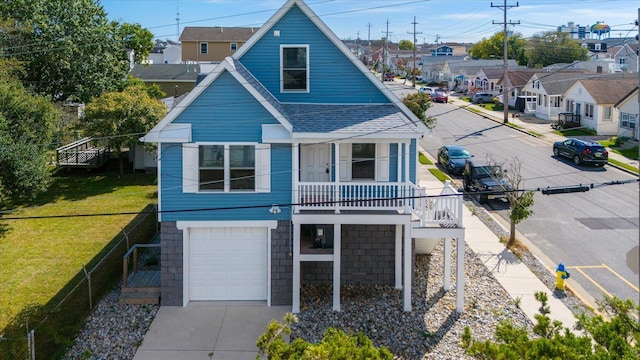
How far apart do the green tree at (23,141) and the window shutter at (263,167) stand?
1188cm

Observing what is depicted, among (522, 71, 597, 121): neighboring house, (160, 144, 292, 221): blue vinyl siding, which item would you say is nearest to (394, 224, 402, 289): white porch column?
(160, 144, 292, 221): blue vinyl siding

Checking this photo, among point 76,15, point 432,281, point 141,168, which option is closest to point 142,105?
point 141,168

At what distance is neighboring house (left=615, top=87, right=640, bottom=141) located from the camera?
4056 centimetres

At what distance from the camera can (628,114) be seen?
41.9 m

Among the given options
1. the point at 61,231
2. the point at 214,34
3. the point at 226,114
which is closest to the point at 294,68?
the point at 226,114

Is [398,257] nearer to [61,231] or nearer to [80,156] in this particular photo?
[61,231]

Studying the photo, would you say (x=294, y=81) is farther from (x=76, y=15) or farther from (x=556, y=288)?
(x=76, y=15)

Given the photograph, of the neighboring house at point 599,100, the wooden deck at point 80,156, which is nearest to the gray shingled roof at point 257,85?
the wooden deck at point 80,156

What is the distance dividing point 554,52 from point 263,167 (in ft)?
282

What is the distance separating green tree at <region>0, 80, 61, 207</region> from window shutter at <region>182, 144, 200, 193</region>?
1022 cm

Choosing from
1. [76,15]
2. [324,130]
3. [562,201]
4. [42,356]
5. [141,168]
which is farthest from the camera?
[76,15]

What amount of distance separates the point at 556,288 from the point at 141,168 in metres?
25.4

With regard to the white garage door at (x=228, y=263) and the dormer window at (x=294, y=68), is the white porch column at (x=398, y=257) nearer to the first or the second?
the white garage door at (x=228, y=263)

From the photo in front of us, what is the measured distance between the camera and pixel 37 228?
77.5 ft
